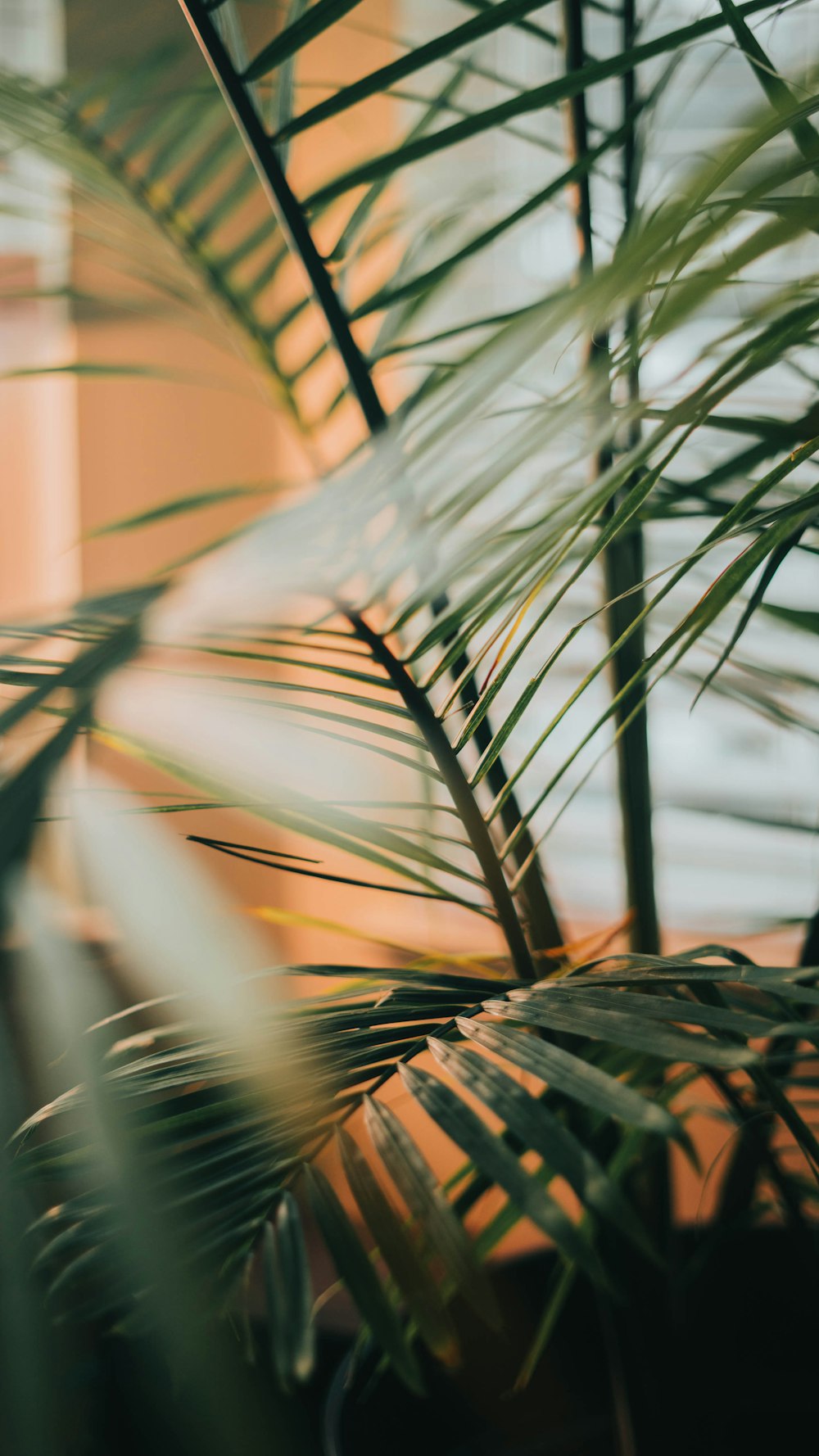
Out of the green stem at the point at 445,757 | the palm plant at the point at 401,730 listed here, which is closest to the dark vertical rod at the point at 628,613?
the palm plant at the point at 401,730

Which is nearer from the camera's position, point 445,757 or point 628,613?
point 445,757

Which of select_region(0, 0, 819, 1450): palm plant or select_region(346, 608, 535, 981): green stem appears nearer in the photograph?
select_region(0, 0, 819, 1450): palm plant

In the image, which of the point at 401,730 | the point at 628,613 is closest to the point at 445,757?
the point at 401,730

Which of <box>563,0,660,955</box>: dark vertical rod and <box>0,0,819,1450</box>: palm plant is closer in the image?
<box>0,0,819,1450</box>: palm plant

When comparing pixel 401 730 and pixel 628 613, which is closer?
pixel 401 730

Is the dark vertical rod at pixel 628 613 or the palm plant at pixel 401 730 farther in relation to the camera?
the dark vertical rod at pixel 628 613

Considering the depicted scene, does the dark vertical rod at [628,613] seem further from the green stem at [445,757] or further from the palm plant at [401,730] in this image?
the green stem at [445,757]

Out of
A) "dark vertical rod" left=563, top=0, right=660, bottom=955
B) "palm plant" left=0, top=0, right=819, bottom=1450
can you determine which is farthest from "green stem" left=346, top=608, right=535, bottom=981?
"dark vertical rod" left=563, top=0, right=660, bottom=955

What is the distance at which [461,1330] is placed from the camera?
720mm

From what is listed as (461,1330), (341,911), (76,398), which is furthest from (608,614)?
(76,398)

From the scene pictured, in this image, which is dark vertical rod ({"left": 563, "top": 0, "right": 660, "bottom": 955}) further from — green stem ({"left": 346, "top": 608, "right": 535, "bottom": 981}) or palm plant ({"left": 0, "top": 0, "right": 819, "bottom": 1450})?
green stem ({"left": 346, "top": 608, "right": 535, "bottom": 981})

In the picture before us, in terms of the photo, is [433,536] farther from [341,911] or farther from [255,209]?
[255,209]

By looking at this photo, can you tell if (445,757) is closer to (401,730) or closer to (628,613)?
(401,730)

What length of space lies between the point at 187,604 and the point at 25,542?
131cm
